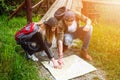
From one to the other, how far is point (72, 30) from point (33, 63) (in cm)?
101

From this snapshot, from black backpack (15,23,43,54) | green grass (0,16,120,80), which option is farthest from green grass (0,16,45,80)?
black backpack (15,23,43,54)

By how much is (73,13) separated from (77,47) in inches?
50.7

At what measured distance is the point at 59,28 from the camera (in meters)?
5.78

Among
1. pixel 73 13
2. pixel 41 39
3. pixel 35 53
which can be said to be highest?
pixel 73 13

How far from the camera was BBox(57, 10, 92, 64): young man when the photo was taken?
5.78 metres

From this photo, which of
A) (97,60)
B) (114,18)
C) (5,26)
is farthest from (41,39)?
(114,18)

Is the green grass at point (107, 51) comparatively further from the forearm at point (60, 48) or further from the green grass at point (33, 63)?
the forearm at point (60, 48)

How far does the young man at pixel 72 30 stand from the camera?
19.0 feet

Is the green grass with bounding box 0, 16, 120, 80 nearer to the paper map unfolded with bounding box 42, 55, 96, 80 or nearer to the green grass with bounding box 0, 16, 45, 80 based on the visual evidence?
the green grass with bounding box 0, 16, 45, 80

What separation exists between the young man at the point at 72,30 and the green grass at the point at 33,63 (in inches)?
16.0

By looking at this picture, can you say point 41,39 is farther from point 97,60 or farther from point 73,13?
point 97,60

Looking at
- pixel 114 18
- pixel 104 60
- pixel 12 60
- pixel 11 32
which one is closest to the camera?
pixel 12 60

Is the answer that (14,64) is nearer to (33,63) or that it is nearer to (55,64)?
(33,63)

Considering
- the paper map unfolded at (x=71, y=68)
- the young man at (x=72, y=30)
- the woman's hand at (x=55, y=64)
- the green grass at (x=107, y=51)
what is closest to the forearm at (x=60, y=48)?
the young man at (x=72, y=30)
